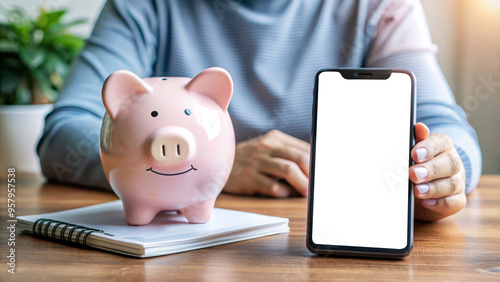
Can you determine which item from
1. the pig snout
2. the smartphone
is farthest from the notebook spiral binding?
the smartphone

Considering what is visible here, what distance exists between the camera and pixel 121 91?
0.54 meters

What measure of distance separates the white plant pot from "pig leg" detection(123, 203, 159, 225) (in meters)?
1.42

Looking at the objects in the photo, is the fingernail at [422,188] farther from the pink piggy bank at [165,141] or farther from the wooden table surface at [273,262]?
the pink piggy bank at [165,141]

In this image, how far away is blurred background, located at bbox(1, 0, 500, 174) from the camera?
1.79m

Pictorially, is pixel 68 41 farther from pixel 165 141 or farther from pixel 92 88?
pixel 165 141

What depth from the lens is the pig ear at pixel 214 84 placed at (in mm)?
556

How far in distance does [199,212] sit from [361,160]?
0.19m

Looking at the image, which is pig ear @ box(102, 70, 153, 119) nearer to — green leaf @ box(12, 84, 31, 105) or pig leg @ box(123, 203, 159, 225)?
pig leg @ box(123, 203, 159, 225)

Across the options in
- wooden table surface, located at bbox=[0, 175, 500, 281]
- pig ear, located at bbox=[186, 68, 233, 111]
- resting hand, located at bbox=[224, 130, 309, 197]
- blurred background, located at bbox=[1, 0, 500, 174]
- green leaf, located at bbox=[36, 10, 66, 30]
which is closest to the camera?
wooden table surface, located at bbox=[0, 175, 500, 281]

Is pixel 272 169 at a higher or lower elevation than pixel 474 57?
higher

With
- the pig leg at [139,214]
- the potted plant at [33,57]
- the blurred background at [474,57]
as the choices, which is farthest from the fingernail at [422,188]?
the potted plant at [33,57]

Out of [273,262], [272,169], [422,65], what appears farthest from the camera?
[422,65]

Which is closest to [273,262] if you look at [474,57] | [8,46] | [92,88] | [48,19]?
[92,88]

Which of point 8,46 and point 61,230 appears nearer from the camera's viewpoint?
point 61,230
